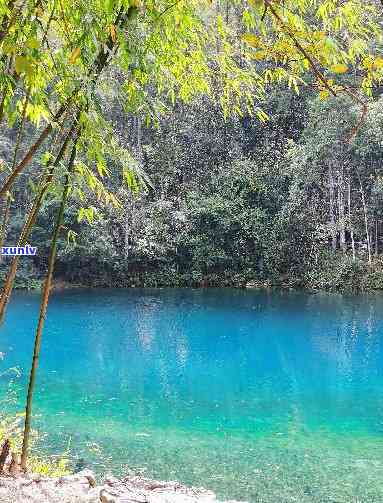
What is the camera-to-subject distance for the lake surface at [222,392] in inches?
161

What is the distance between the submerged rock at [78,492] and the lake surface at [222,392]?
1.12 meters

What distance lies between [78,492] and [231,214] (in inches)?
518

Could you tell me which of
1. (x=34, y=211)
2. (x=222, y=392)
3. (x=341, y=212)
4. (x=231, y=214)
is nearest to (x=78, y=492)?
(x=34, y=211)

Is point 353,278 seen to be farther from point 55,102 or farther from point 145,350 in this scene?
point 55,102

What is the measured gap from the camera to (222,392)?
639cm

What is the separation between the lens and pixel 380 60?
1.09m

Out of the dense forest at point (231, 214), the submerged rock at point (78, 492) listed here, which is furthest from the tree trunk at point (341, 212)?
the submerged rock at point (78, 492)

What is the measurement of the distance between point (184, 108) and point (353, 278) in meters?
6.90

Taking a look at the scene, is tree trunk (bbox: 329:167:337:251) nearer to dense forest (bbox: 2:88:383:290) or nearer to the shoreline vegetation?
dense forest (bbox: 2:88:383:290)


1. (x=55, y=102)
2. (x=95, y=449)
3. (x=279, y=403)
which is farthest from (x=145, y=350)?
(x=55, y=102)

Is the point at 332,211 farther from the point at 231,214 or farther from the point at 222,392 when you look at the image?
the point at 222,392

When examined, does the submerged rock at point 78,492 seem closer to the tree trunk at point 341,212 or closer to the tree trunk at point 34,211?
the tree trunk at point 34,211

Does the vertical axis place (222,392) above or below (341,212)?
below

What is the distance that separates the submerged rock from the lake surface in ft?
3.68
